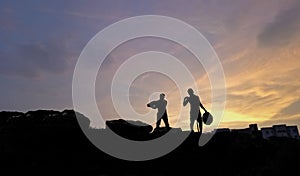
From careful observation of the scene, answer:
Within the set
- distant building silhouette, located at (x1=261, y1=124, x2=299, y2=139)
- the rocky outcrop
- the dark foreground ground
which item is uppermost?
distant building silhouette, located at (x1=261, y1=124, x2=299, y2=139)

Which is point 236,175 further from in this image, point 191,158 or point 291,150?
point 291,150

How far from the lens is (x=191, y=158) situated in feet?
70.4

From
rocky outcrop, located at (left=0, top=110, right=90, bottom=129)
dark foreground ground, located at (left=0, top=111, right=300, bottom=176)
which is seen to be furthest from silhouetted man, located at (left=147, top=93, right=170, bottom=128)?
rocky outcrop, located at (left=0, top=110, right=90, bottom=129)

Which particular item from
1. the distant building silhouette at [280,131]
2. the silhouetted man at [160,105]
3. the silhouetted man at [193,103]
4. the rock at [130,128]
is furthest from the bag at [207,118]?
the distant building silhouette at [280,131]

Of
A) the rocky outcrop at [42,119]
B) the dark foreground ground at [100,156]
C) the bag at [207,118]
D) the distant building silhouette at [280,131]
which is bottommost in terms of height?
the dark foreground ground at [100,156]

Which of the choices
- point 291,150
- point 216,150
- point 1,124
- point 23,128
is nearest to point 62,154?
point 23,128

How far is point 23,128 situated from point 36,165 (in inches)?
138

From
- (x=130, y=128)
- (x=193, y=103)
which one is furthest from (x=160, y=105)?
(x=130, y=128)

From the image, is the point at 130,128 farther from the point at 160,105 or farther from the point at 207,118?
the point at 207,118

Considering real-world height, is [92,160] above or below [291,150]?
below

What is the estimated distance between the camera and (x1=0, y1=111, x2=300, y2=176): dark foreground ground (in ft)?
59.9

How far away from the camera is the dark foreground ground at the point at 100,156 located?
18.3 meters

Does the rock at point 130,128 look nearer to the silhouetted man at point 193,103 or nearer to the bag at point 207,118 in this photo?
the silhouetted man at point 193,103

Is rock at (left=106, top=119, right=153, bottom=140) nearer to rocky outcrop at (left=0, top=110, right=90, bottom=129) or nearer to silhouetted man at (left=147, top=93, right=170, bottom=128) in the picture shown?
silhouetted man at (left=147, top=93, right=170, bottom=128)
